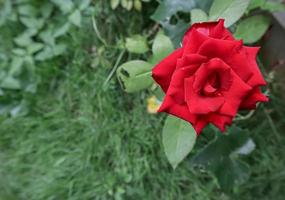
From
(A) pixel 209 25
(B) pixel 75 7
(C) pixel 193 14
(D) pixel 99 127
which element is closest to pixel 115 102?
(D) pixel 99 127

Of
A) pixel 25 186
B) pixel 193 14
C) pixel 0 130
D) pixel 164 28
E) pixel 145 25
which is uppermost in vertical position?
pixel 193 14

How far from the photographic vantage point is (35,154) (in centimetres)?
180

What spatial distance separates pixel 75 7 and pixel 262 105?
0.78 metres

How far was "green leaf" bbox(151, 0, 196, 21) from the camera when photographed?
1365 mm

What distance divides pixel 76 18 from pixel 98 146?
0.48m

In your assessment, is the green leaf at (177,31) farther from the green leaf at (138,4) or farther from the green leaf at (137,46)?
the green leaf at (138,4)

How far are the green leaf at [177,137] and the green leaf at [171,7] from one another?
1.43 ft

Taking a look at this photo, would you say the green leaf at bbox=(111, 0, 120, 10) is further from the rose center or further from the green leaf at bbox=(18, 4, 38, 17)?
the rose center

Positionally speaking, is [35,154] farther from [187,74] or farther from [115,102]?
[187,74]

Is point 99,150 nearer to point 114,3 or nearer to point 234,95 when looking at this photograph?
point 114,3

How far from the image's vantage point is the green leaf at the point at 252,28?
1.27 meters

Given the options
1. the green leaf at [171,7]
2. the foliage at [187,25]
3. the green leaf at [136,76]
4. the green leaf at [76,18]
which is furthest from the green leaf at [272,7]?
the green leaf at [76,18]

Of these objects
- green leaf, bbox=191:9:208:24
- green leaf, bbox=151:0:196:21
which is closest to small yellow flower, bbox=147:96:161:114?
green leaf, bbox=151:0:196:21

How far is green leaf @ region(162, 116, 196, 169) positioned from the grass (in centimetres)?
50
